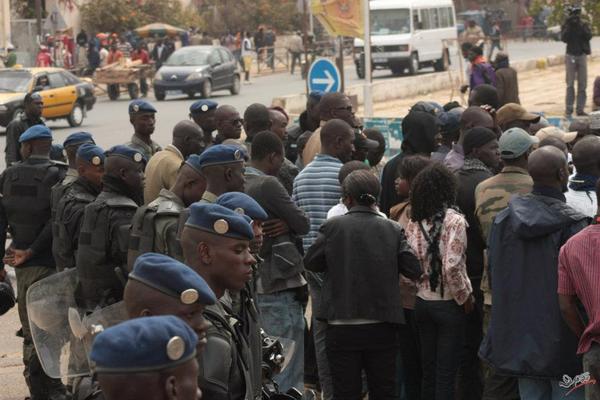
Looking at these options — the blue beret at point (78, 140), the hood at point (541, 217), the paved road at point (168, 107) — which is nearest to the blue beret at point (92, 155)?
the blue beret at point (78, 140)

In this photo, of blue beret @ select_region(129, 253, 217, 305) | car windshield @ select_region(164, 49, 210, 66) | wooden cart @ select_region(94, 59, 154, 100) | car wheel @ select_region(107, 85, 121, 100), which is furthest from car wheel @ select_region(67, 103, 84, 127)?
blue beret @ select_region(129, 253, 217, 305)

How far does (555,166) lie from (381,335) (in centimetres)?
143

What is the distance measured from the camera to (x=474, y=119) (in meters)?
9.12

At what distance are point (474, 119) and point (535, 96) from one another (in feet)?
70.3

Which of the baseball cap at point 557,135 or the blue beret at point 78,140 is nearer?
the blue beret at point 78,140

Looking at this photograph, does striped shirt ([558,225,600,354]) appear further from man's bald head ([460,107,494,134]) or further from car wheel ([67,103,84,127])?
car wheel ([67,103,84,127])

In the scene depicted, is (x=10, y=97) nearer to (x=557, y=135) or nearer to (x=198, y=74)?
(x=198, y=74)

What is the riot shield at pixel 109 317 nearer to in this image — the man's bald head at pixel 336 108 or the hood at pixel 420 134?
the hood at pixel 420 134

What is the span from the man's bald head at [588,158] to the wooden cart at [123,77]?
103 feet

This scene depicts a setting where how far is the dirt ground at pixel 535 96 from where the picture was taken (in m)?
26.6

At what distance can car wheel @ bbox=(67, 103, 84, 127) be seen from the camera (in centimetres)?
2873

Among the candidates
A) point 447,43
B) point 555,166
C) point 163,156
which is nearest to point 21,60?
point 447,43

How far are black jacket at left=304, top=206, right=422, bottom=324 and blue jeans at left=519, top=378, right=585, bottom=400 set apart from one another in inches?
→ 33.0

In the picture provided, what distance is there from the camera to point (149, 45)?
50094mm
